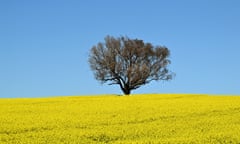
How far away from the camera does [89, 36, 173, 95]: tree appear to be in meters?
63.3

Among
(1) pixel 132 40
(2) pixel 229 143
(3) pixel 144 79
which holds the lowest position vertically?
(2) pixel 229 143

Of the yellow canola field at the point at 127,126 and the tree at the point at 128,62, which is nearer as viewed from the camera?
the yellow canola field at the point at 127,126

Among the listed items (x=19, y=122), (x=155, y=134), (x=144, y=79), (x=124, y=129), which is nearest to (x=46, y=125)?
(x=19, y=122)

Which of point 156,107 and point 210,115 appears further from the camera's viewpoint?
point 156,107

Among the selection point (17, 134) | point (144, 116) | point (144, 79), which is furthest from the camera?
point (144, 79)

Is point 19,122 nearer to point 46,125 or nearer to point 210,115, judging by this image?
point 46,125

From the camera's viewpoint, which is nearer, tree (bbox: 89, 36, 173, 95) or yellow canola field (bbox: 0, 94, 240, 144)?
yellow canola field (bbox: 0, 94, 240, 144)

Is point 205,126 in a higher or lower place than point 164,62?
lower

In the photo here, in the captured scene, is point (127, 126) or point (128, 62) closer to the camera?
point (127, 126)

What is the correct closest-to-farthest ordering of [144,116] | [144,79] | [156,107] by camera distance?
[144,116] < [156,107] < [144,79]

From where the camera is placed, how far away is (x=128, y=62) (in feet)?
212

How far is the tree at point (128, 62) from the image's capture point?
63.3 m

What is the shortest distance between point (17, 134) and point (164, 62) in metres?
48.8

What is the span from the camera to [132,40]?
64375mm
